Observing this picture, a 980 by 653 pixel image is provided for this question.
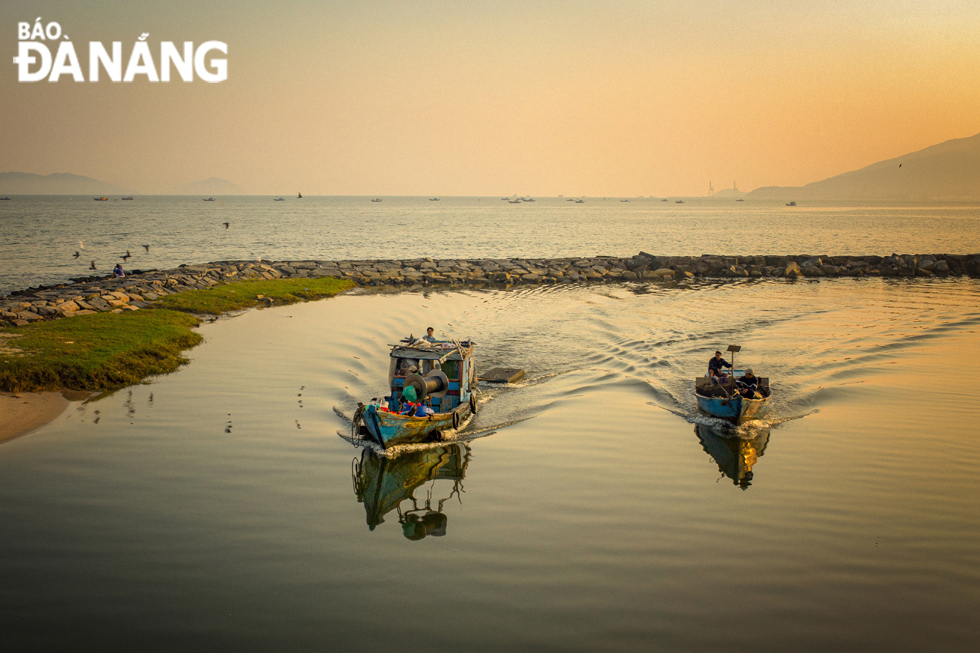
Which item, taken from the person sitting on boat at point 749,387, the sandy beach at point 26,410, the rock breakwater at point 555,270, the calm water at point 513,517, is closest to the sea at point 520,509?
the calm water at point 513,517

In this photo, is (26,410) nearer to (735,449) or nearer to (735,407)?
(735,449)

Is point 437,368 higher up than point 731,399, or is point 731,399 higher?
point 437,368

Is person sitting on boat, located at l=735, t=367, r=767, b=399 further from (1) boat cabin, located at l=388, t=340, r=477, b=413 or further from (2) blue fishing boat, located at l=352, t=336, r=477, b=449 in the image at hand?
(1) boat cabin, located at l=388, t=340, r=477, b=413

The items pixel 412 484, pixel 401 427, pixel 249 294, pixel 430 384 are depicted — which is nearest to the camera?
pixel 412 484

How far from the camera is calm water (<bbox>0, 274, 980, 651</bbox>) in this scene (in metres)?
11.4

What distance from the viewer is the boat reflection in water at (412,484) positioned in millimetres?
15609

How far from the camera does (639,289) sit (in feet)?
179

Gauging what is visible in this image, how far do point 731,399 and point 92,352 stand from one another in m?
24.0

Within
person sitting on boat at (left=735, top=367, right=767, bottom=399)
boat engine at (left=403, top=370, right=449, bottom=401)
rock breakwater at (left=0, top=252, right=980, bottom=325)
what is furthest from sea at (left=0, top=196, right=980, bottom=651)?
rock breakwater at (left=0, top=252, right=980, bottom=325)

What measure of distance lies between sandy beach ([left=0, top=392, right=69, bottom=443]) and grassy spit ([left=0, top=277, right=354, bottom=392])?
53 centimetres

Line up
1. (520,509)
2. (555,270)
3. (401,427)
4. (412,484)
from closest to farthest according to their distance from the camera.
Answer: (520,509) < (412,484) < (401,427) < (555,270)

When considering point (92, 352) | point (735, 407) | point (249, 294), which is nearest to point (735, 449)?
point (735, 407)

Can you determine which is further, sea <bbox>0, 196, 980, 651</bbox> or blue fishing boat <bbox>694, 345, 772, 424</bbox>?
blue fishing boat <bbox>694, 345, 772, 424</bbox>

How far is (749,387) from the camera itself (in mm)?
22203
